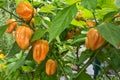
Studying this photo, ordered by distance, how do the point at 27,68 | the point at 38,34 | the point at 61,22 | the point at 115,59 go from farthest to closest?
the point at 27,68 < the point at 115,59 < the point at 38,34 < the point at 61,22

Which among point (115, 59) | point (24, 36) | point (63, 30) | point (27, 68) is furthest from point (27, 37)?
point (27, 68)

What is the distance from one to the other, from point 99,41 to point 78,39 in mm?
140

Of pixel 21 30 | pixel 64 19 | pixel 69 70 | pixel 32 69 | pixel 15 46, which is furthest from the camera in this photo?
pixel 32 69

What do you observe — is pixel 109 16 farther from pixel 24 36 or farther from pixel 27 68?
pixel 27 68

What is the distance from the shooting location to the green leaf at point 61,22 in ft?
1.79

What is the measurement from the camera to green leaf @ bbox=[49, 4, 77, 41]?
0.54 meters

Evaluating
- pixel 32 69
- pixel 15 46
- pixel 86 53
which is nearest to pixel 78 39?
pixel 86 53

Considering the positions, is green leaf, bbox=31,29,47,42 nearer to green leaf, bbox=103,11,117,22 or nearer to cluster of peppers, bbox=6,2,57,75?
cluster of peppers, bbox=6,2,57,75

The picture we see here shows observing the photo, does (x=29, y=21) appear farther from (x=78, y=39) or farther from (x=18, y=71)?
(x=18, y=71)

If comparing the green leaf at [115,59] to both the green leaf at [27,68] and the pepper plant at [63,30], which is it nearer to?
the pepper plant at [63,30]

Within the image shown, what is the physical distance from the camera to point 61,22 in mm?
550

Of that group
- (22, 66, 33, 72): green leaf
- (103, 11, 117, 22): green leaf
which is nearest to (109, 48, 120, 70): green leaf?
(103, 11, 117, 22): green leaf

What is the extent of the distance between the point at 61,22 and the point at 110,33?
92mm

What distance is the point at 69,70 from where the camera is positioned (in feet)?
3.03
